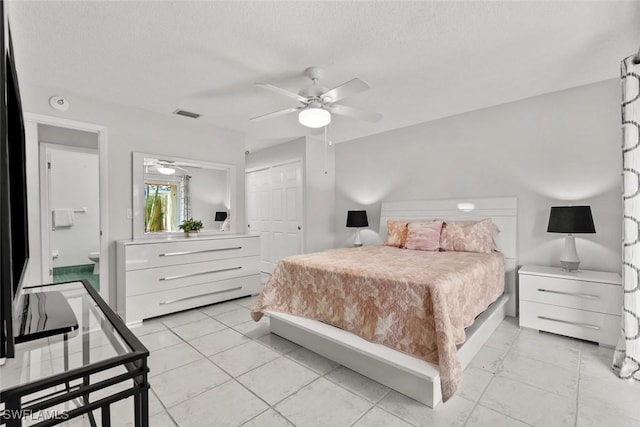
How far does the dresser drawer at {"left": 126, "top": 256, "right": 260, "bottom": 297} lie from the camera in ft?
10.2

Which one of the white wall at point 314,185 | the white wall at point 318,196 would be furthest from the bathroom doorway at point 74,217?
the white wall at point 318,196

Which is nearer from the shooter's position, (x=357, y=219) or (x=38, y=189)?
(x=38, y=189)

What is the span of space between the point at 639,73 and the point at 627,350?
6.25ft

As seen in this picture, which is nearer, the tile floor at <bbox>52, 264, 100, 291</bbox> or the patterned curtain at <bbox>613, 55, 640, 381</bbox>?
the patterned curtain at <bbox>613, 55, 640, 381</bbox>

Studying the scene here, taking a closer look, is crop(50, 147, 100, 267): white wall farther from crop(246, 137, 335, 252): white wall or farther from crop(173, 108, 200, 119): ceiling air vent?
crop(246, 137, 335, 252): white wall

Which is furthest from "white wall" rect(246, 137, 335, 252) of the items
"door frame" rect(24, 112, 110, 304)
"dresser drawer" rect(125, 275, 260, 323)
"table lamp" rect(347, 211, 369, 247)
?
"door frame" rect(24, 112, 110, 304)

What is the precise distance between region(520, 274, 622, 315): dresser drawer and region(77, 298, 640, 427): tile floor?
1.11 ft

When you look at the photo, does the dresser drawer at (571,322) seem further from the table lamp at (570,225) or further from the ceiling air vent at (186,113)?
the ceiling air vent at (186,113)

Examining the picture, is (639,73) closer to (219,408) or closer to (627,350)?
(627,350)

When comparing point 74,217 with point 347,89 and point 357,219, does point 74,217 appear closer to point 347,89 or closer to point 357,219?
point 357,219

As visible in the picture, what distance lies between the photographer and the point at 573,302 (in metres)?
2.62

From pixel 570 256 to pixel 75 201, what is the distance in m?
7.24

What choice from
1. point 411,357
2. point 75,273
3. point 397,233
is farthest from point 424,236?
point 75,273

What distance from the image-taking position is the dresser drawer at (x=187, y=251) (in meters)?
3.10
